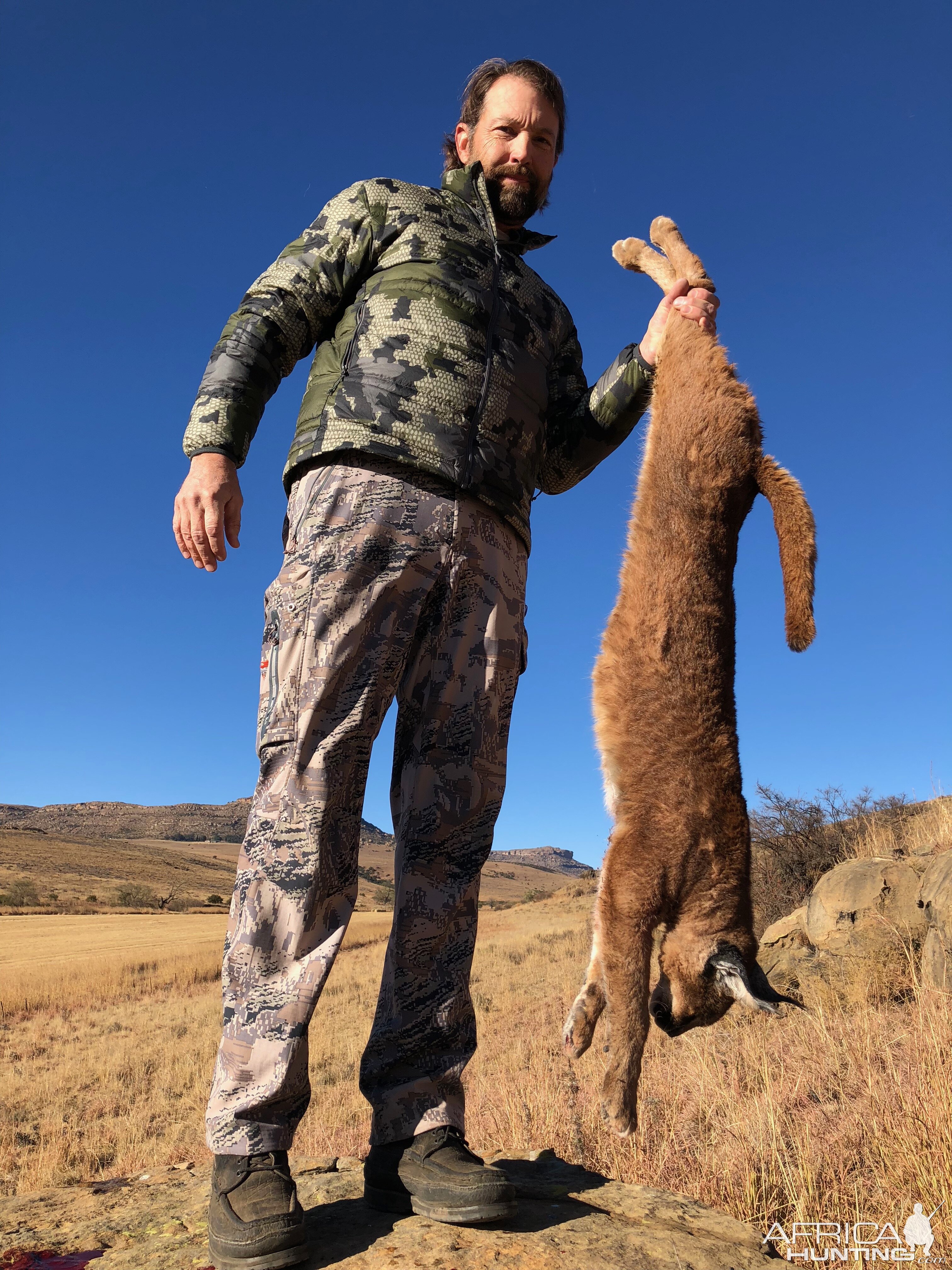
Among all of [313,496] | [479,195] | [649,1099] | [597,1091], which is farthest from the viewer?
[597,1091]

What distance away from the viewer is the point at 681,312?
3.39 m

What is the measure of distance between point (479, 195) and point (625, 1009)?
322 centimetres

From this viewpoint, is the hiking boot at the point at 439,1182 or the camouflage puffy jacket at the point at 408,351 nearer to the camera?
the hiking boot at the point at 439,1182

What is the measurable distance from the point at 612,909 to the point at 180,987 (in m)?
21.5

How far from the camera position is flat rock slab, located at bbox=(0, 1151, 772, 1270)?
2.33 meters

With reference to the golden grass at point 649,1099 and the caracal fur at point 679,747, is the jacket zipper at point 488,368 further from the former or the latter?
the golden grass at point 649,1099

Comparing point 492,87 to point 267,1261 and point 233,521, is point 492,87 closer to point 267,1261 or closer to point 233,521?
point 233,521

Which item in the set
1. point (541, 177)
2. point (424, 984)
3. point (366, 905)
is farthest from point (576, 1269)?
point (366, 905)

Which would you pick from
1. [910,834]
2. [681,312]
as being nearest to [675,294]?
[681,312]

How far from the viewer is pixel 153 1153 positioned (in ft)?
27.2

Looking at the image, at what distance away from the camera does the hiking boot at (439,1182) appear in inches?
97.9

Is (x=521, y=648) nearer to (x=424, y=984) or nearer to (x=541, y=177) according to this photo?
(x=424, y=984)

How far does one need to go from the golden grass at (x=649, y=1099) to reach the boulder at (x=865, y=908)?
50 centimetres

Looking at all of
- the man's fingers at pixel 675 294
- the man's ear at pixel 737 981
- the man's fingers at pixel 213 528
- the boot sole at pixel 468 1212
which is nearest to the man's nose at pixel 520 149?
the man's fingers at pixel 675 294
